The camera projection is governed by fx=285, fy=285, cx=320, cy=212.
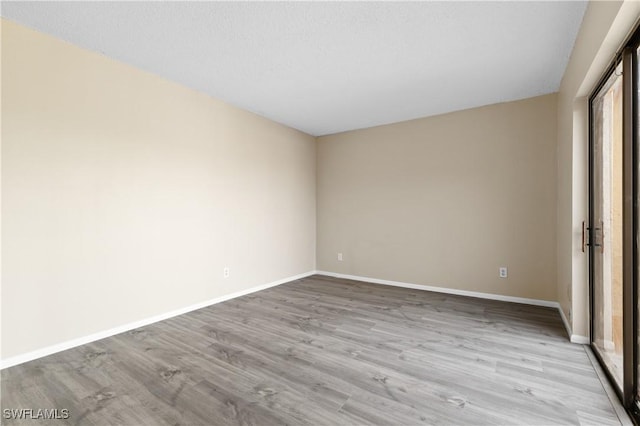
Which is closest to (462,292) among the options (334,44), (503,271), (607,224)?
(503,271)

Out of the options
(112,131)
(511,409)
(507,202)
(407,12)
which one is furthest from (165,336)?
(507,202)

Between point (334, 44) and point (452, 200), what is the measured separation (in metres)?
2.68

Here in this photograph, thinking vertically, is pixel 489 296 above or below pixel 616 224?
below

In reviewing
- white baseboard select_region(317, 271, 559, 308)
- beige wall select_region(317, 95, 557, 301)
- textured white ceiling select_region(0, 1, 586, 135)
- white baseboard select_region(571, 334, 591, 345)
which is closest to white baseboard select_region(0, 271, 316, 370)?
white baseboard select_region(317, 271, 559, 308)

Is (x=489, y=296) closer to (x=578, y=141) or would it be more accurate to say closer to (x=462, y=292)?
(x=462, y=292)

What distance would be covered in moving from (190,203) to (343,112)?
7.84ft

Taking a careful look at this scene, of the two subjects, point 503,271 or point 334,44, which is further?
point 503,271

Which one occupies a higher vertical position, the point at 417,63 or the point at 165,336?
the point at 417,63

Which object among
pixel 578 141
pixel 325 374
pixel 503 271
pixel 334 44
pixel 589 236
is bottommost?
pixel 325 374

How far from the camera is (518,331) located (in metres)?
2.69

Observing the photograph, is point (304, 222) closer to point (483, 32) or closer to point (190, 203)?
point (190, 203)

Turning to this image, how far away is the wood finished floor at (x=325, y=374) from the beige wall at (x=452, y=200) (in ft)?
2.75

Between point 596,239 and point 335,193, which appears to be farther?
point 335,193

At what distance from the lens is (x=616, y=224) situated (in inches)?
73.4
